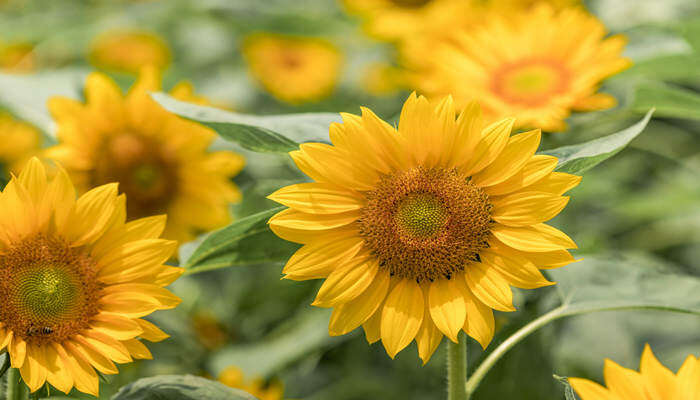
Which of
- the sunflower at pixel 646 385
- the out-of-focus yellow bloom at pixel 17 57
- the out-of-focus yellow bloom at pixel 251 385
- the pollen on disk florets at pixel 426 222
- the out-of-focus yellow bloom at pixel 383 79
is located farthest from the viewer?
the out-of-focus yellow bloom at pixel 17 57

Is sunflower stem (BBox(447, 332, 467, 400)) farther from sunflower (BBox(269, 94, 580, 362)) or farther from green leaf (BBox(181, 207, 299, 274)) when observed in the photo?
green leaf (BBox(181, 207, 299, 274))

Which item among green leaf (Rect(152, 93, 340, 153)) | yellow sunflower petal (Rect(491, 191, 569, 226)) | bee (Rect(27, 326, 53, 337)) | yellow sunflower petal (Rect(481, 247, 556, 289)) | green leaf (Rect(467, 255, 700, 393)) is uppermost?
yellow sunflower petal (Rect(491, 191, 569, 226))

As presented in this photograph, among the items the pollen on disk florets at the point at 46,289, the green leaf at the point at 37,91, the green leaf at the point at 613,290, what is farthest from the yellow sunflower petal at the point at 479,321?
the green leaf at the point at 37,91

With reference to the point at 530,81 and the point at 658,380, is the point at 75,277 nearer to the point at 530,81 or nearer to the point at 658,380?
the point at 658,380

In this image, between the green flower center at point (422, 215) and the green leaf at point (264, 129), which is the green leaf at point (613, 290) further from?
the green leaf at point (264, 129)

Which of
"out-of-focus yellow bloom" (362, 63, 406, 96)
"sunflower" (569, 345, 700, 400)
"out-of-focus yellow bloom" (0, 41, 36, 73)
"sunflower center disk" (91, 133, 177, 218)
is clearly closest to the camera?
"sunflower" (569, 345, 700, 400)

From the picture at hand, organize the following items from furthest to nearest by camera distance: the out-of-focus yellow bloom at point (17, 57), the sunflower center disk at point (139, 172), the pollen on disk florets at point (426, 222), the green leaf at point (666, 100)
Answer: the out-of-focus yellow bloom at point (17, 57)
the sunflower center disk at point (139, 172)
the green leaf at point (666, 100)
the pollen on disk florets at point (426, 222)

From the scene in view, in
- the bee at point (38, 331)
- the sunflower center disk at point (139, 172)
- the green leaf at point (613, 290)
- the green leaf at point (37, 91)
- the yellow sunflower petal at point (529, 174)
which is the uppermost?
the yellow sunflower petal at point (529, 174)

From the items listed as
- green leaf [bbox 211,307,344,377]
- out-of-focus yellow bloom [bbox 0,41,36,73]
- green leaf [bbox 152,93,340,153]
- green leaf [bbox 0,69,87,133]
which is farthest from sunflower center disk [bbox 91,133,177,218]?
out-of-focus yellow bloom [bbox 0,41,36,73]

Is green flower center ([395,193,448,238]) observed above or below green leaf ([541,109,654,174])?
below
